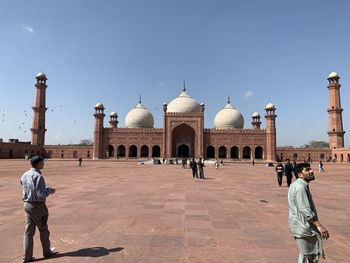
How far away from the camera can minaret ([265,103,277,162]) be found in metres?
33.9

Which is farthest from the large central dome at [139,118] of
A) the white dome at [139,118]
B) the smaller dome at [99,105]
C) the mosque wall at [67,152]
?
the mosque wall at [67,152]

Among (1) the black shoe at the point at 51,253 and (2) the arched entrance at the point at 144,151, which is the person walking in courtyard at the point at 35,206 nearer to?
(1) the black shoe at the point at 51,253

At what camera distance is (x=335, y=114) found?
35.0 m

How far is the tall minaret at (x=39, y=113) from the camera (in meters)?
36.0

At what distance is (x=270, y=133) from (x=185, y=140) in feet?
40.2

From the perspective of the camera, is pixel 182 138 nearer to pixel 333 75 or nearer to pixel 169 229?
pixel 333 75

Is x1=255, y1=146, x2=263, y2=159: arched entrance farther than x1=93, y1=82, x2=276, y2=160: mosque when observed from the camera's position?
Yes

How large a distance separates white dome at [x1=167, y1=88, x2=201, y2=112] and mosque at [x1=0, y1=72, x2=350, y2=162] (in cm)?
378

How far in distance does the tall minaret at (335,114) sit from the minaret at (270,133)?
8.98 meters

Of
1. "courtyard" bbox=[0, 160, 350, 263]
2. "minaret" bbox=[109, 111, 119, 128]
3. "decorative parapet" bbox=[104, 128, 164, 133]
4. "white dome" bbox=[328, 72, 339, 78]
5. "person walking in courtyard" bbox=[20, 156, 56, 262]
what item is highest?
"white dome" bbox=[328, 72, 339, 78]

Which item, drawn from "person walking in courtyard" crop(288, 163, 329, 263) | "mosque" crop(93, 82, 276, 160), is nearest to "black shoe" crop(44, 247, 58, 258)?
"person walking in courtyard" crop(288, 163, 329, 263)

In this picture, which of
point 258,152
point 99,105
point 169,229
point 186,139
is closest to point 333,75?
point 258,152

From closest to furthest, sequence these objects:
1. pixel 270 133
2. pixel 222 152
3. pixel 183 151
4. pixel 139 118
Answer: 1. pixel 270 133
2. pixel 222 152
3. pixel 183 151
4. pixel 139 118

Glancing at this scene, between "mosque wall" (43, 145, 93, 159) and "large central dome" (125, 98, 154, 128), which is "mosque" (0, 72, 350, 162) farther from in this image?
"large central dome" (125, 98, 154, 128)
